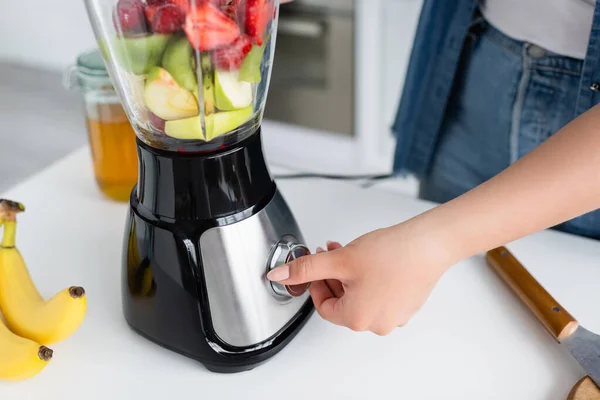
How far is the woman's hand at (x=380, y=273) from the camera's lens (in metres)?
0.59

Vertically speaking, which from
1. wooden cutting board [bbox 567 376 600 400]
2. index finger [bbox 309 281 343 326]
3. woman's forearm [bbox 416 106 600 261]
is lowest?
wooden cutting board [bbox 567 376 600 400]

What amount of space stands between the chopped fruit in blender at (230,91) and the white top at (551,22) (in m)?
0.40

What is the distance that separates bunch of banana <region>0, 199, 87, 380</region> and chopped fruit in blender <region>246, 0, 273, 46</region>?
29 centimetres

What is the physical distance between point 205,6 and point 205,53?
0.12ft

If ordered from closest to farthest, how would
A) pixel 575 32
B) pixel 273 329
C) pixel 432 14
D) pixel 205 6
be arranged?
pixel 205 6, pixel 273 329, pixel 575 32, pixel 432 14

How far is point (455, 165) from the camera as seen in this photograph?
101cm

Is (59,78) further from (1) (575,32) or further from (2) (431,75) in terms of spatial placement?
(1) (575,32)

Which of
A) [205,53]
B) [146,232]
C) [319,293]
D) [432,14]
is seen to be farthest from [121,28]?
[432,14]

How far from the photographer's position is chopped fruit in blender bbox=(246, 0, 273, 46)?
58 centimetres

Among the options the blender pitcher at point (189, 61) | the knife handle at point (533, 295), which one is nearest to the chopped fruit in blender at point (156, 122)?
the blender pitcher at point (189, 61)

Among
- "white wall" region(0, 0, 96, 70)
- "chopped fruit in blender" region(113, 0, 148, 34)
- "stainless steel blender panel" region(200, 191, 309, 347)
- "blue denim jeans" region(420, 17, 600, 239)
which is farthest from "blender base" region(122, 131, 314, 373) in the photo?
"white wall" region(0, 0, 96, 70)

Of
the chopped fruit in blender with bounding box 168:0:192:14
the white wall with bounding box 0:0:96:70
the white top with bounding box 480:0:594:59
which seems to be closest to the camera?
the chopped fruit in blender with bounding box 168:0:192:14

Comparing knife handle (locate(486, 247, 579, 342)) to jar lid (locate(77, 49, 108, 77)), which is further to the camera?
jar lid (locate(77, 49, 108, 77))

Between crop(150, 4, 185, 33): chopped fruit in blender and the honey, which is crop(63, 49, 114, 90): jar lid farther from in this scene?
crop(150, 4, 185, 33): chopped fruit in blender
